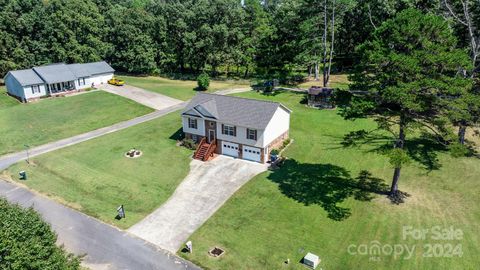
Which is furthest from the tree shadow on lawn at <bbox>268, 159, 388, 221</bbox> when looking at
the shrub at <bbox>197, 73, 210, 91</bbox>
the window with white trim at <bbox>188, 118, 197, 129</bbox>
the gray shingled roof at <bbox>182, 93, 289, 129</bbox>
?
the shrub at <bbox>197, 73, 210, 91</bbox>

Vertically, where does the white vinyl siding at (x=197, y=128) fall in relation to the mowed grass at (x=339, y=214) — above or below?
above

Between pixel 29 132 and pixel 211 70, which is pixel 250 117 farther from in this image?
pixel 211 70

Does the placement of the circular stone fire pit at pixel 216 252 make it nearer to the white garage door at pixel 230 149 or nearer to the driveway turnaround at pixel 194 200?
the driveway turnaround at pixel 194 200

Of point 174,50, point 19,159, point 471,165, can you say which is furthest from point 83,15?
point 471,165

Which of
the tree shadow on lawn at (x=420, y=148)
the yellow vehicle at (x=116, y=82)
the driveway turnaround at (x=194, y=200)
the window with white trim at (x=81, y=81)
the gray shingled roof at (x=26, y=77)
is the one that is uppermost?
the gray shingled roof at (x=26, y=77)

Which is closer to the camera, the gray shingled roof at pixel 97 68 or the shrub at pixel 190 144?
the shrub at pixel 190 144

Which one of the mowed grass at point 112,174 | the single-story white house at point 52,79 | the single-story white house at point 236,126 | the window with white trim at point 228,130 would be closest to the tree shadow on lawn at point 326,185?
the single-story white house at point 236,126

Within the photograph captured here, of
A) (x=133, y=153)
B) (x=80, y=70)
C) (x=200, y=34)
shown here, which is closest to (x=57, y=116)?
(x=80, y=70)

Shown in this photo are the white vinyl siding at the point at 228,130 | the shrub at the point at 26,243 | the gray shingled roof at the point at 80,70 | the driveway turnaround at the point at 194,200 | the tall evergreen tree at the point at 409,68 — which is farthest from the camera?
the gray shingled roof at the point at 80,70
